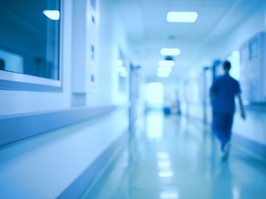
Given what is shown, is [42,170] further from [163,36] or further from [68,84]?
[163,36]

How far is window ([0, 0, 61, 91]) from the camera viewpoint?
131cm

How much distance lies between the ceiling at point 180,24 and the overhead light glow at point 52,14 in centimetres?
282

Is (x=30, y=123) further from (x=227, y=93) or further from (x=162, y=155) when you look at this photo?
(x=227, y=93)

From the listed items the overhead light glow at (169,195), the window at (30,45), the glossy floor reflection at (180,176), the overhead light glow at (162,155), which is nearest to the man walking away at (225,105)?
the glossy floor reflection at (180,176)

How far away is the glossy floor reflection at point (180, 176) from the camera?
255 cm

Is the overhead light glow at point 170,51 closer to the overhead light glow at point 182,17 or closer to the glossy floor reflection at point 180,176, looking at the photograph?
the overhead light glow at point 182,17

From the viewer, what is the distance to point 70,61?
2.32m

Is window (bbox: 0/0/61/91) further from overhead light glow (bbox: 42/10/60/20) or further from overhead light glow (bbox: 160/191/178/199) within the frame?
overhead light glow (bbox: 160/191/178/199)

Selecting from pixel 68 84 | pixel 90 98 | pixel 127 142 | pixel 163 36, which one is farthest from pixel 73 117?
pixel 163 36

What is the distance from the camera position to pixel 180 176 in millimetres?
3107

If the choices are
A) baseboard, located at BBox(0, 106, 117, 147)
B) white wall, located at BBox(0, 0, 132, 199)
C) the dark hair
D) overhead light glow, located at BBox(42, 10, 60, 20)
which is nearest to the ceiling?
the dark hair

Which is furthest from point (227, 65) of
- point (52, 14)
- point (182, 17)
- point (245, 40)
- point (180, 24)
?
point (52, 14)

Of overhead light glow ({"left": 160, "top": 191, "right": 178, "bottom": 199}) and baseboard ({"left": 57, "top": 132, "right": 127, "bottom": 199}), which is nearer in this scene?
baseboard ({"left": 57, "top": 132, "right": 127, "bottom": 199})

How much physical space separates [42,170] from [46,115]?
40 cm
